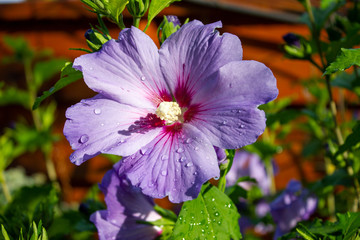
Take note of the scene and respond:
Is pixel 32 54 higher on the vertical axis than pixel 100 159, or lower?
higher

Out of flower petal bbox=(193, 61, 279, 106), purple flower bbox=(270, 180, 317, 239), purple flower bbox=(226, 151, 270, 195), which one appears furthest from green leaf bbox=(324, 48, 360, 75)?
purple flower bbox=(226, 151, 270, 195)

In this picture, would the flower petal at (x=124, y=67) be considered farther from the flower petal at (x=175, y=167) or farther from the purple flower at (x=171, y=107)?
the flower petal at (x=175, y=167)

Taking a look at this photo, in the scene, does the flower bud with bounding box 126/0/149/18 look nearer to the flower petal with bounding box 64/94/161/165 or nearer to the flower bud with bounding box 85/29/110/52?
the flower bud with bounding box 85/29/110/52

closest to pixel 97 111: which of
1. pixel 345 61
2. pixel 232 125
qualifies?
pixel 232 125

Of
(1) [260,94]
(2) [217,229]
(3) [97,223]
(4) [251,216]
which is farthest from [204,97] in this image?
(4) [251,216]

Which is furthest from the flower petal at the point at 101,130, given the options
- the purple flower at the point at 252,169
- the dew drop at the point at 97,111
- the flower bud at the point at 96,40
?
the purple flower at the point at 252,169

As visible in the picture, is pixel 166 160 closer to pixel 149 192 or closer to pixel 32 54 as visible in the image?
pixel 149 192
